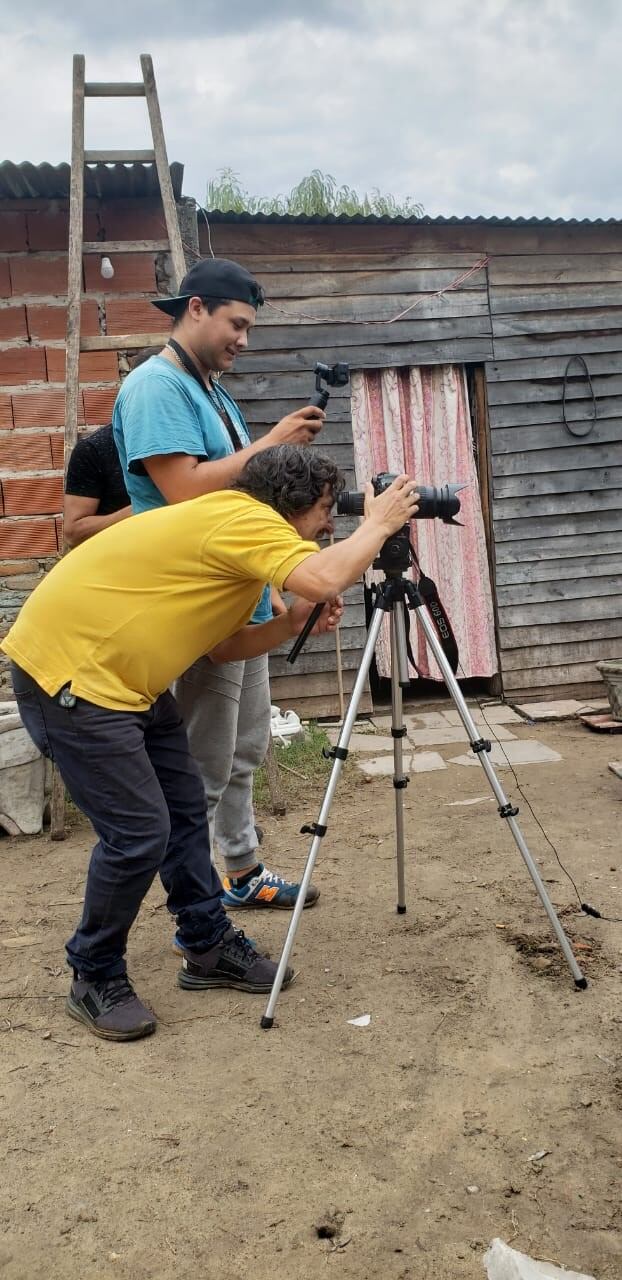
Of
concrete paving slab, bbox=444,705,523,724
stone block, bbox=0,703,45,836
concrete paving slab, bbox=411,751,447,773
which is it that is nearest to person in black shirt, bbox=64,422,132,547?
stone block, bbox=0,703,45,836

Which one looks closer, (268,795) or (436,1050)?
(436,1050)

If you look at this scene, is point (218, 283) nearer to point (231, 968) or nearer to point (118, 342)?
point (231, 968)

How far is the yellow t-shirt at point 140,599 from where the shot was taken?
2.38 metres

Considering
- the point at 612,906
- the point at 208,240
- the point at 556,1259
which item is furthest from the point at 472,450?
the point at 556,1259

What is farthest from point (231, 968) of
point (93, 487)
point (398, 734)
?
point (93, 487)

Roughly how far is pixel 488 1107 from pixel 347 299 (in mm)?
5952

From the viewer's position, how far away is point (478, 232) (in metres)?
7.07

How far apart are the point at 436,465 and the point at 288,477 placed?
5.08m

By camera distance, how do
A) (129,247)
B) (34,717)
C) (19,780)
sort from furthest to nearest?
(129,247)
(19,780)
(34,717)

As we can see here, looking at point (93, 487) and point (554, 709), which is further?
point (554, 709)

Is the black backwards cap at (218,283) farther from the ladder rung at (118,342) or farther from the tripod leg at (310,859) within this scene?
the ladder rung at (118,342)

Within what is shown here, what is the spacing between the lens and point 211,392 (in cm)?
304

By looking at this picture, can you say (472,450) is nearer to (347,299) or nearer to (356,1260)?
(347,299)

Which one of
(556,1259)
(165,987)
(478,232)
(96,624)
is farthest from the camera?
(478,232)
